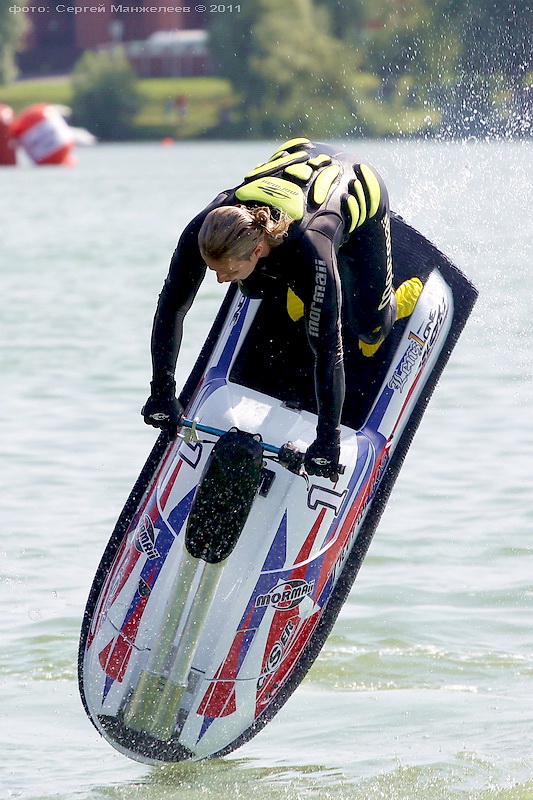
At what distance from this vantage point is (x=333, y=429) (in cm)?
426

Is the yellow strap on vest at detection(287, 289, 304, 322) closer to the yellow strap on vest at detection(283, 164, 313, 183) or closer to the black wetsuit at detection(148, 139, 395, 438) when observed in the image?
the black wetsuit at detection(148, 139, 395, 438)

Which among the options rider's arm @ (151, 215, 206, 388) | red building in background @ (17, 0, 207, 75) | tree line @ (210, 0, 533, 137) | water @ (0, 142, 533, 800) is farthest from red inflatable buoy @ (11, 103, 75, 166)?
rider's arm @ (151, 215, 206, 388)

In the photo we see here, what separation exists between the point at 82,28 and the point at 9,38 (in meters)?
7.17

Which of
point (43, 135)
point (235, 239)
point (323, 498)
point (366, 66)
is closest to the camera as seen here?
point (235, 239)

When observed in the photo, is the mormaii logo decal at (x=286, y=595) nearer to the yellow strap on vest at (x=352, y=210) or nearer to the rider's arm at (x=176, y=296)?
the rider's arm at (x=176, y=296)

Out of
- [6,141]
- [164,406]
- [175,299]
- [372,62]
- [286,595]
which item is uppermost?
[175,299]

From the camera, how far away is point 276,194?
4.24 metres

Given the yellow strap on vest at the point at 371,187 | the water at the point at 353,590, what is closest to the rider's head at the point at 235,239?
the yellow strap on vest at the point at 371,187

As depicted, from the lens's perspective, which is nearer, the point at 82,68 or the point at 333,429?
the point at 333,429

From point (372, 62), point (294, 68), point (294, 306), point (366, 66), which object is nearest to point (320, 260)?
point (294, 306)

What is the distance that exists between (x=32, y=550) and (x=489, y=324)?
7.91 m

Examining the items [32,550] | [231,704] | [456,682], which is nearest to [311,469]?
[231,704]

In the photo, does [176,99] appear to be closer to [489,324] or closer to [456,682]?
[489,324]

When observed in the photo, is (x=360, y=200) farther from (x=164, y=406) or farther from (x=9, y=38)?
→ (x=9, y=38)
